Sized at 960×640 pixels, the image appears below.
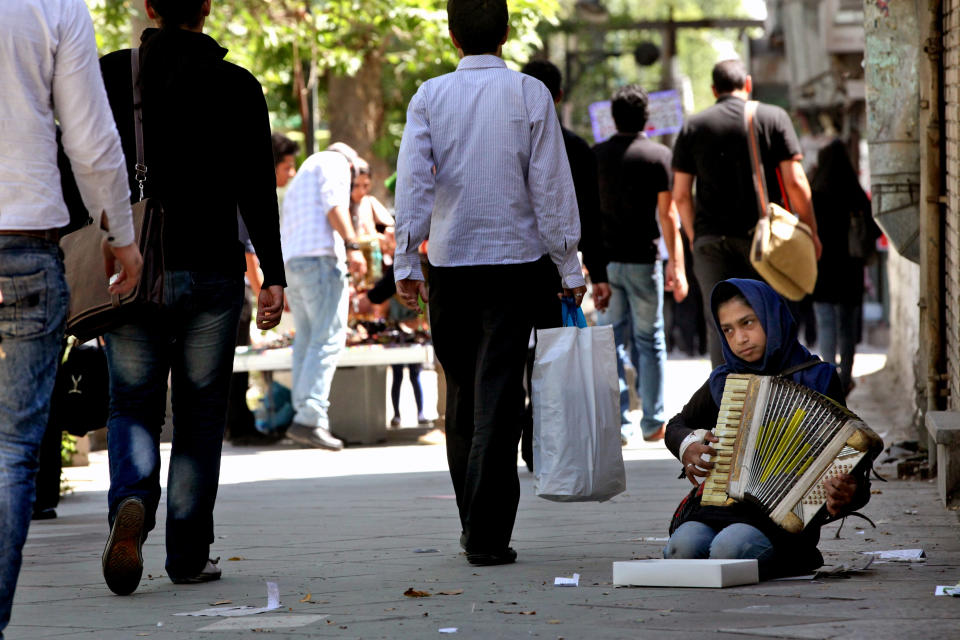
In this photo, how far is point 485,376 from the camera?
6082mm

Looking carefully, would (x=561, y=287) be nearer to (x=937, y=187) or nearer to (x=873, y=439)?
(x=873, y=439)

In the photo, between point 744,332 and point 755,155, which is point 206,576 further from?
point 755,155

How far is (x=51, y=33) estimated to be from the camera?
4.31 metres

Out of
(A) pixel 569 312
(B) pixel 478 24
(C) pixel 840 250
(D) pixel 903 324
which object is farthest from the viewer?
(D) pixel 903 324

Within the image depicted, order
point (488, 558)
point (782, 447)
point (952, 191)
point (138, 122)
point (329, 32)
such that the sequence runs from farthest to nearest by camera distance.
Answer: point (329, 32)
point (952, 191)
point (488, 558)
point (138, 122)
point (782, 447)

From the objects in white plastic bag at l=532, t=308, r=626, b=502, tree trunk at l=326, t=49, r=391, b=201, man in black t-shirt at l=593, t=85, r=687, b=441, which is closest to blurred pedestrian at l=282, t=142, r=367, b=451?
man in black t-shirt at l=593, t=85, r=687, b=441

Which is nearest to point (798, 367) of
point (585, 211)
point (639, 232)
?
point (585, 211)

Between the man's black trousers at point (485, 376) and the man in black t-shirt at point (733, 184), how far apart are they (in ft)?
10.6

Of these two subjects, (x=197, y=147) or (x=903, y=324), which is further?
(x=903, y=324)

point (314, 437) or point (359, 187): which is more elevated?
point (359, 187)

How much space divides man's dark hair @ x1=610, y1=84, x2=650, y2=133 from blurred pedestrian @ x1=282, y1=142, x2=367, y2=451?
79.7 inches

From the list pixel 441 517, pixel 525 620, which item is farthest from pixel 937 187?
pixel 525 620

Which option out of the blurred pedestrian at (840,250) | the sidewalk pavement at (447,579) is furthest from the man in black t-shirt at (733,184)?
the blurred pedestrian at (840,250)

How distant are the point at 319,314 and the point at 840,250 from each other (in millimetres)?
4187
